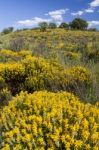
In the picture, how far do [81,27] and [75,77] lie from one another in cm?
3598

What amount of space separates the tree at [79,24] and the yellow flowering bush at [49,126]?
38768 millimetres

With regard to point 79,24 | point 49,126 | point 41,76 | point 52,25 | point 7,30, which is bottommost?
point 7,30

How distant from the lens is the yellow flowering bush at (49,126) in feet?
15.3

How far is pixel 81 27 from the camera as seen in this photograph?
145 feet

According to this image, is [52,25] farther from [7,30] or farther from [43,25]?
[7,30]

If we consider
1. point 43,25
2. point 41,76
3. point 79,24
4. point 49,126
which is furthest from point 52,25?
point 49,126

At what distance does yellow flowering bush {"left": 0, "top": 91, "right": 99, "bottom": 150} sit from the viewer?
15.3 feet

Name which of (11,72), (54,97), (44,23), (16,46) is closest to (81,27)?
(44,23)

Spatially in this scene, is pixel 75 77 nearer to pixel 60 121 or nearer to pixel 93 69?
pixel 93 69

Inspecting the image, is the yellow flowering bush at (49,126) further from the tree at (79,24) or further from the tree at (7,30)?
the tree at (7,30)

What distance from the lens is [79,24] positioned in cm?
4394

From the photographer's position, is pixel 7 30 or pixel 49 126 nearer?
pixel 49 126

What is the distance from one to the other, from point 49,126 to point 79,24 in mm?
39775

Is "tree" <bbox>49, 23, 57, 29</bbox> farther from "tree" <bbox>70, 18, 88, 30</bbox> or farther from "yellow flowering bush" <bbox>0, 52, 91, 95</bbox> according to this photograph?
"yellow flowering bush" <bbox>0, 52, 91, 95</bbox>
